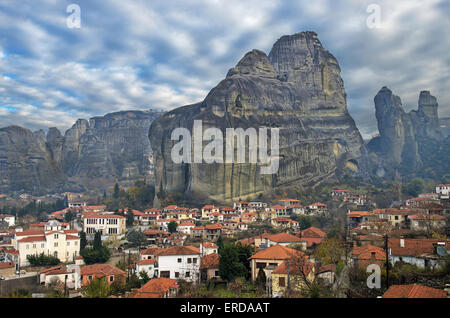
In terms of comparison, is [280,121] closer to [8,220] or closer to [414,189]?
[414,189]

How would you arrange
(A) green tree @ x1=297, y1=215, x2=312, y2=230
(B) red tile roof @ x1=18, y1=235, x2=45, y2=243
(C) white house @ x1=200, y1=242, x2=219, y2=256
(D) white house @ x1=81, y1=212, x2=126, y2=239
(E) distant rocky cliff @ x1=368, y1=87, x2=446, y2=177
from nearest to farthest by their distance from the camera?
(C) white house @ x1=200, y1=242, x2=219, y2=256
(B) red tile roof @ x1=18, y1=235, x2=45, y2=243
(A) green tree @ x1=297, y1=215, x2=312, y2=230
(D) white house @ x1=81, y1=212, x2=126, y2=239
(E) distant rocky cliff @ x1=368, y1=87, x2=446, y2=177

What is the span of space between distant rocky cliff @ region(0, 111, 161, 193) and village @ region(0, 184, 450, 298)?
76420 mm

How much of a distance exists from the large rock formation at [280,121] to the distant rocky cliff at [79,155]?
51.8 meters

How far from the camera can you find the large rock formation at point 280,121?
5828cm

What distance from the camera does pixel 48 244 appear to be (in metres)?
29.3

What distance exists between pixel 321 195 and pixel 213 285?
145ft

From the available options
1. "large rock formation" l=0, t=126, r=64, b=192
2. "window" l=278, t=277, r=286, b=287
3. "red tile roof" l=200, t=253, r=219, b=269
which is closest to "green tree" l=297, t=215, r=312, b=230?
"red tile roof" l=200, t=253, r=219, b=269

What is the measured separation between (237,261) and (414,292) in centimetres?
1005

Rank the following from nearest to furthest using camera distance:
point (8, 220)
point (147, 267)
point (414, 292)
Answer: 1. point (414, 292)
2. point (147, 267)
3. point (8, 220)

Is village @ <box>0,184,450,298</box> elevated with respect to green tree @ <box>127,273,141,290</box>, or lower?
elevated

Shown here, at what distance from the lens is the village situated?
1589 cm

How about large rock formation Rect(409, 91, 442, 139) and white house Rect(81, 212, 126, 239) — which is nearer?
white house Rect(81, 212, 126, 239)

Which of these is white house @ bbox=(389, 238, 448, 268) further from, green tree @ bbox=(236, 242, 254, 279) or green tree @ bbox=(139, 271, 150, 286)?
green tree @ bbox=(139, 271, 150, 286)

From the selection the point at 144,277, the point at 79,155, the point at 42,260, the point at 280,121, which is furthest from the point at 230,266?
the point at 79,155
